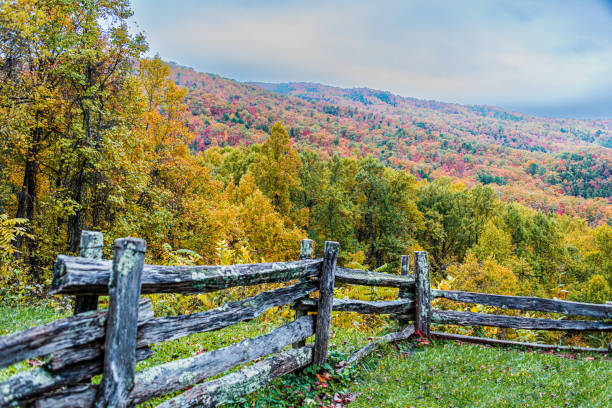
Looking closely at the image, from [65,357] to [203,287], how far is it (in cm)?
120

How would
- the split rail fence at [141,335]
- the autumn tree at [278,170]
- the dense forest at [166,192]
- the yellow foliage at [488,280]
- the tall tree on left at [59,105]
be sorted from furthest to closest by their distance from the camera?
1. the autumn tree at [278,170]
2. the yellow foliage at [488,280]
3. the dense forest at [166,192]
4. the tall tree on left at [59,105]
5. the split rail fence at [141,335]

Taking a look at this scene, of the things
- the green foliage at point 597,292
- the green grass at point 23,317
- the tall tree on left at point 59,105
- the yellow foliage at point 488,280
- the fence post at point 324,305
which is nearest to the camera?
the fence post at point 324,305

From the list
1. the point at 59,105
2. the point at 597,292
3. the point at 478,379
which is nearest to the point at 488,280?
the point at 597,292

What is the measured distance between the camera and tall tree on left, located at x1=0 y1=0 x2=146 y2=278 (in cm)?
1002

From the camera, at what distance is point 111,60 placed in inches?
492

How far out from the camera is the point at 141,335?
9.81 ft

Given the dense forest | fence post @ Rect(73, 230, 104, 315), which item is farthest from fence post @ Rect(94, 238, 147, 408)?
the dense forest

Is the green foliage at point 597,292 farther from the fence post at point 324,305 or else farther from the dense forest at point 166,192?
the fence post at point 324,305

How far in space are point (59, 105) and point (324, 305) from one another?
11356 millimetres

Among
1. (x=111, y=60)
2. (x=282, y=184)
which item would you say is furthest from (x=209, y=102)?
(x=111, y=60)

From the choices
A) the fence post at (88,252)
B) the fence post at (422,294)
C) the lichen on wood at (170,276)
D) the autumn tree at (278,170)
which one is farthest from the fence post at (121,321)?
the autumn tree at (278,170)

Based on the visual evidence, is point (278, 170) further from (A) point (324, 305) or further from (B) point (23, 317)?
(A) point (324, 305)

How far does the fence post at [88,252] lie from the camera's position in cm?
280

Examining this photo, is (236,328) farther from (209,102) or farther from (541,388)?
(209,102)
